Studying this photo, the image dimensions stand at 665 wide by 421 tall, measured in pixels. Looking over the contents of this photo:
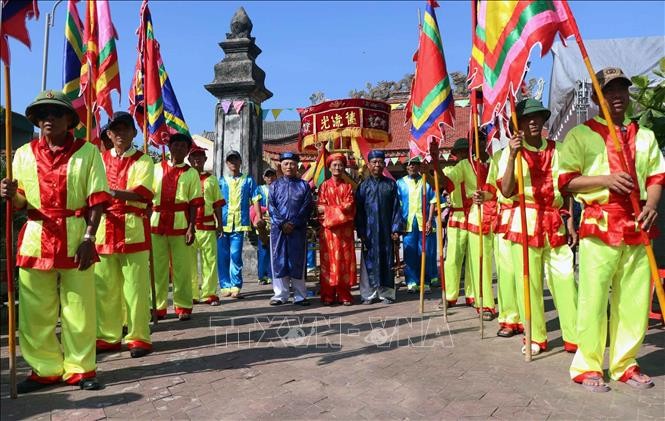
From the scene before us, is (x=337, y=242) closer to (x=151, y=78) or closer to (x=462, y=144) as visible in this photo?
(x=462, y=144)

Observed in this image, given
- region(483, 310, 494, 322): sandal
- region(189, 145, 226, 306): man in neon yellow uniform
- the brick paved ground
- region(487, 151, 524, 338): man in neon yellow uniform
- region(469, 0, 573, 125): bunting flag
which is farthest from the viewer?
region(189, 145, 226, 306): man in neon yellow uniform

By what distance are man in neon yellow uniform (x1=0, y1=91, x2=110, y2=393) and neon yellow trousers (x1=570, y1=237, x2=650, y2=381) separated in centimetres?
328

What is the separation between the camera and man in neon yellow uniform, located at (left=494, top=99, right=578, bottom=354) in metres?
4.33

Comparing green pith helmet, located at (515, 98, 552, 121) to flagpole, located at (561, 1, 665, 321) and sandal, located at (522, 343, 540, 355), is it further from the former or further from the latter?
sandal, located at (522, 343, 540, 355)

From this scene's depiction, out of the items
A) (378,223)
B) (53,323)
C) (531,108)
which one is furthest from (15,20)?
(378,223)

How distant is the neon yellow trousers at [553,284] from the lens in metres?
4.33

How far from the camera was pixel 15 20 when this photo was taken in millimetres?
3439

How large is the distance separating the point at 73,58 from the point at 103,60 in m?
0.28

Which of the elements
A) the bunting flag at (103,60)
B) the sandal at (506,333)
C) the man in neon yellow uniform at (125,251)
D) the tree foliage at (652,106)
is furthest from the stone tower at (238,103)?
the tree foliage at (652,106)

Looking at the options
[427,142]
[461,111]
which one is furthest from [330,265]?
[461,111]

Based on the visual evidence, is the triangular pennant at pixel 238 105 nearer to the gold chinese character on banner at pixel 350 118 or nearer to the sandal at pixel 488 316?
the gold chinese character on banner at pixel 350 118

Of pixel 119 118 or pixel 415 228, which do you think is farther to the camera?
pixel 415 228

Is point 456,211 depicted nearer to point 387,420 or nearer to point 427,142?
point 427,142

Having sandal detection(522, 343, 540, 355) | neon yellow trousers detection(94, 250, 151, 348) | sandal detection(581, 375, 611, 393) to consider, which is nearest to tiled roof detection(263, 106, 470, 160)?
neon yellow trousers detection(94, 250, 151, 348)
